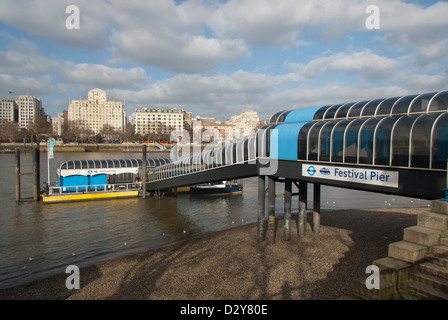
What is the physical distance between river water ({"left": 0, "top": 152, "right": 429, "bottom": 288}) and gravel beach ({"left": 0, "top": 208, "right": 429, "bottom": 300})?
2.48 m

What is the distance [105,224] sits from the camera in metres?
24.0

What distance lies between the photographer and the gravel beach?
34.2 ft

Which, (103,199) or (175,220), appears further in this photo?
(103,199)

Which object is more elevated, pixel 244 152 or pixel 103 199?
pixel 244 152

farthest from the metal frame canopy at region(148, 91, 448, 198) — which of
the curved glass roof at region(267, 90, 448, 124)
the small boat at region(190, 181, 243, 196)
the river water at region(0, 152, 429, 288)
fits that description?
the small boat at region(190, 181, 243, 196)

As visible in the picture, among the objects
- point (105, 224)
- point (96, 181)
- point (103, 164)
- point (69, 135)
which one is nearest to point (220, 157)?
point (105, 224)

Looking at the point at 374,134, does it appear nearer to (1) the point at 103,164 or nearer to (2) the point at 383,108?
(2) the point at 383,108

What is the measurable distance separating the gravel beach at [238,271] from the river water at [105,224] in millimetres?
2483

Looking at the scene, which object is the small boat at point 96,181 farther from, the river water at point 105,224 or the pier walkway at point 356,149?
the pier walkway at point 356,149

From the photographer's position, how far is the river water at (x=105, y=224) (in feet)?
55.7
